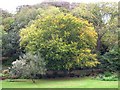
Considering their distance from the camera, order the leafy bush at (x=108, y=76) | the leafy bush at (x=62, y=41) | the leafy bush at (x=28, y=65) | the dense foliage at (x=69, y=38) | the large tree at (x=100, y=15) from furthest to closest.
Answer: the large tree at (x=100, y=15) → the dense foliage at (x=69, y=38) → the leafy bush at (x=62, y=41) → the leafy bush at (x=108, y=76) → the leafy bush at (x=28, y=65)

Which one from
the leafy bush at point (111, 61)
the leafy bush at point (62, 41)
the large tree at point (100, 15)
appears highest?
the large tree at point (100, 15)

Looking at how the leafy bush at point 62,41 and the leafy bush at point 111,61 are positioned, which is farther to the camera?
the leafy bush at point 111,61

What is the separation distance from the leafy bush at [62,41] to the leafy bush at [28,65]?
998 millimetres

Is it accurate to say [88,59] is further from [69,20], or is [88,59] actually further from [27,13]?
[27,13]

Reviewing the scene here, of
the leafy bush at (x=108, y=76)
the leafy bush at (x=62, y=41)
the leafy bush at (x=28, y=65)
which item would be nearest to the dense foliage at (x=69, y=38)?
the leafy bush at (x=62, y=41)

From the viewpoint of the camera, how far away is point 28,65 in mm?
14672

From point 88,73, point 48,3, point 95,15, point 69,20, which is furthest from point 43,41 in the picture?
point 48,3

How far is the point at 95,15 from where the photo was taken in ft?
64.5

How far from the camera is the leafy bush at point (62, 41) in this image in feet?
52.8

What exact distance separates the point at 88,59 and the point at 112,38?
2931 millimetres

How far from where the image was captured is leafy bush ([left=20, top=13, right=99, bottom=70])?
52.8ft

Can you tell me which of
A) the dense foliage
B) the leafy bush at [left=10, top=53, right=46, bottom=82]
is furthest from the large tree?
the leafy bush at [left=10, top=53, right=46, bottom=82]

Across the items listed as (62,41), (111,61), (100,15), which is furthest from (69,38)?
(100,15)

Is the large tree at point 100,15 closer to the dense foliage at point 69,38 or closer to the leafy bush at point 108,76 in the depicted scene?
the dense foliage at point 69,38
